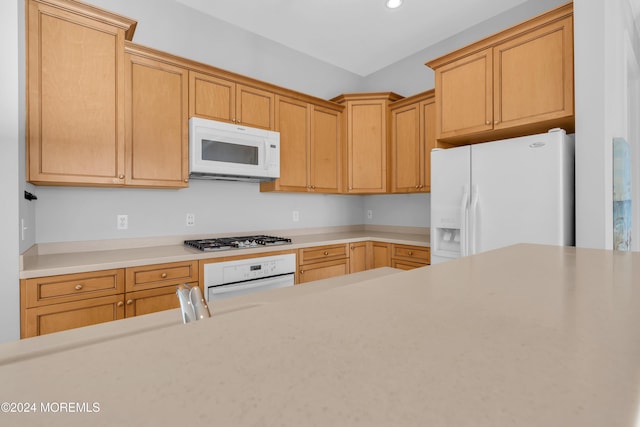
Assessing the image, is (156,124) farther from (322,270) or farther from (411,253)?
(411,253)

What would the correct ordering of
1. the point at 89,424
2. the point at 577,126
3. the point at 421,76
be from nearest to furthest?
the point at 89,424 → the point at 577,126 → the point at 421,76

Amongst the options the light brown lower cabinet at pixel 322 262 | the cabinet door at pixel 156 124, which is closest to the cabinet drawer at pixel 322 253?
the light brown lower cabinet at pixel 322 262

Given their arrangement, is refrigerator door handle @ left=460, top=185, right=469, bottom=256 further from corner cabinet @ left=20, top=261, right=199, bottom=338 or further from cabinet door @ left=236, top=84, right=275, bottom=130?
corner cabinet @ left=20, top=261, right=199, bottom=338

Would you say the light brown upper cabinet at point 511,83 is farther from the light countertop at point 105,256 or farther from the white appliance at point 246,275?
the white appliance at point 246,275

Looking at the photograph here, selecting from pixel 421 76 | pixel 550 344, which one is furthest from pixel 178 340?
pixel 421 76

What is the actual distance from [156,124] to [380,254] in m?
2.31

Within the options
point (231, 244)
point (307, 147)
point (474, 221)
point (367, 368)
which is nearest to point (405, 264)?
point (474, 221)

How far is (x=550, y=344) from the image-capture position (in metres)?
0.26

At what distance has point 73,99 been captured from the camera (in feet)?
6.39

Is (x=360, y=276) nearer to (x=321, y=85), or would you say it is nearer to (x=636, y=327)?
(x=636, y=327)

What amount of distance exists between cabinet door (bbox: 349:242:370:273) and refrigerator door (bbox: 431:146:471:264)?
82cm

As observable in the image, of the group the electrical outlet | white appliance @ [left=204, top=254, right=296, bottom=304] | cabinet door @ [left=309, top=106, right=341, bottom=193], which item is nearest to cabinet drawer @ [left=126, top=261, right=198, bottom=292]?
white appliance @ [left=204, top=254, right=296, bottom=304]

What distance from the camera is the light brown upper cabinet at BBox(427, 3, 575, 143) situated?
204 centimetres

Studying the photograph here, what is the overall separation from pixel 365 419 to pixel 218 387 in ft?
0.30
